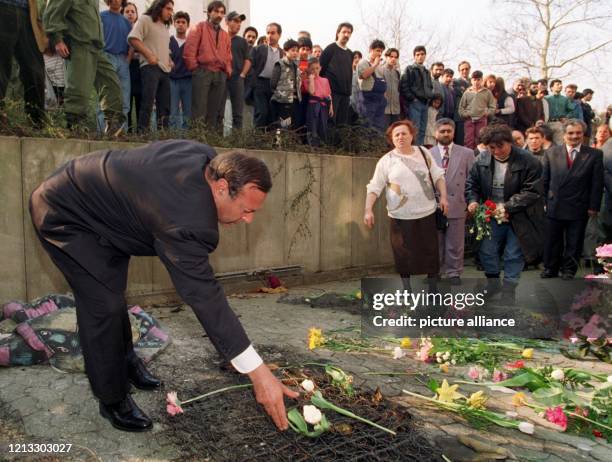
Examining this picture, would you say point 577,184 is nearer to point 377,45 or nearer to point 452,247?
point 452,247

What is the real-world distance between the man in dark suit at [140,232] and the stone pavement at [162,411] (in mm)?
197

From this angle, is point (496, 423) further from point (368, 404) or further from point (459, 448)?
point (368, 404)

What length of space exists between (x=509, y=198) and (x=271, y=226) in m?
2.84

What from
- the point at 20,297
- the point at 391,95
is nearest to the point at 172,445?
the point at 20,297


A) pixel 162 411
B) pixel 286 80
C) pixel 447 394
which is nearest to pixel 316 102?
pixel 286 80

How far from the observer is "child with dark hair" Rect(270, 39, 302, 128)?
7.70 meters

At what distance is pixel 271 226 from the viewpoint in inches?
279

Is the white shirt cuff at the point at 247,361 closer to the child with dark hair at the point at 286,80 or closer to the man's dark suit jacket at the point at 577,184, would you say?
the child with dark hair at the point at 286,80

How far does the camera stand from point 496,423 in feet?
10.4

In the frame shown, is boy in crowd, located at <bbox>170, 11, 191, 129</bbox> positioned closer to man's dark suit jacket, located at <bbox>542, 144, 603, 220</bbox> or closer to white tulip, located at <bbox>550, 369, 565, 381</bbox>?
man's dark suit jacket, located at <bbox>542, 144, 603, 220</bbox>

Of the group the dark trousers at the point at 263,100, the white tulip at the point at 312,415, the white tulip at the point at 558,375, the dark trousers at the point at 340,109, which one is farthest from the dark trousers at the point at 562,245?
the white tulip at the point at 312,415

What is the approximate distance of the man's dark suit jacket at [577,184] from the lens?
732cm

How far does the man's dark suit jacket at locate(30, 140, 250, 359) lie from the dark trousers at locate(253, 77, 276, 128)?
17.2ft

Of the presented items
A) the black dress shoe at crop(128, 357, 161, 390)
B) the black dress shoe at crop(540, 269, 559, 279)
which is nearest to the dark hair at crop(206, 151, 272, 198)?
the black dress shoe at crop(128, 357, 161, 390)
